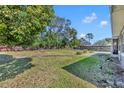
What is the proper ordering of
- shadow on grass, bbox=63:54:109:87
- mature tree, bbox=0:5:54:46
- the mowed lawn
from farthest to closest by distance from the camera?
shadow on grass, bbox=63:54:109:87 → the mowed lawn → mature tree, bbox=0:5:54:46

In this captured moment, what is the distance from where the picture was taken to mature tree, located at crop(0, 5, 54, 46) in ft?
17.2

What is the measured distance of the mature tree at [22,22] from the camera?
17.2 ft

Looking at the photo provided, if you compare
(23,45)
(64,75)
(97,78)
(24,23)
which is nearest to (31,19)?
(24,23)

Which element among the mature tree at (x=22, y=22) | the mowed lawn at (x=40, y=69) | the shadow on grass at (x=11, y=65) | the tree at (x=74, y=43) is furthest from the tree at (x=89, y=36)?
the shadow on grass at (x=11, y=65)

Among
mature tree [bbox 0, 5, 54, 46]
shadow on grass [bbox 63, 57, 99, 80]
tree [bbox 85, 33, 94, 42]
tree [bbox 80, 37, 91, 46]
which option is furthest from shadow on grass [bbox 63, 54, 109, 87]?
mature tree [bbox 0, 5, 54, 46]

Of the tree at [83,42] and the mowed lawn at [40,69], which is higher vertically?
the tree at [83,42]

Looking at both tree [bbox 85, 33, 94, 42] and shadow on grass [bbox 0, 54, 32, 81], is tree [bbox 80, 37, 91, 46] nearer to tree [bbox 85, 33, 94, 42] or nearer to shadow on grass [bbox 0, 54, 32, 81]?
tree [bbox 85, 33, 94, 42]

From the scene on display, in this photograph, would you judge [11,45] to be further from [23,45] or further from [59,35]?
[59,35]

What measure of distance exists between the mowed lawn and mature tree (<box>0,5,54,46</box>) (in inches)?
11.9

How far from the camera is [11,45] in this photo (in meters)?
5.47

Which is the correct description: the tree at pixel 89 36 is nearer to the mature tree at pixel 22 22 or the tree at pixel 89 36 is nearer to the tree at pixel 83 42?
the tree at pixel 83 42

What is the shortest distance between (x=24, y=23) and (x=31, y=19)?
148 millimetres

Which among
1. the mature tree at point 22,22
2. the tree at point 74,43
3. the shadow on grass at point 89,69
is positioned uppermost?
the mature tree at point 22,22
